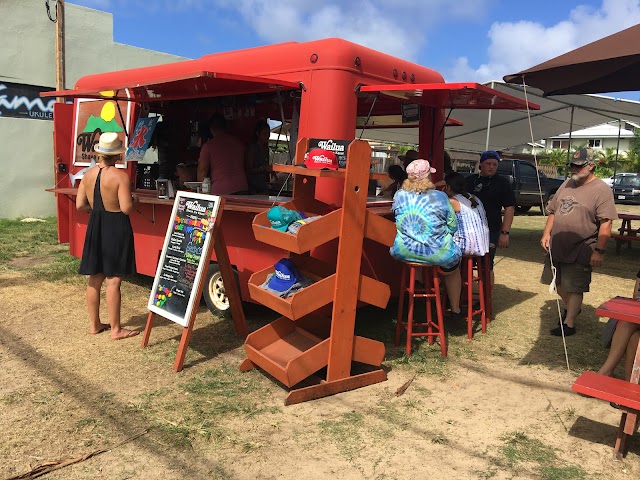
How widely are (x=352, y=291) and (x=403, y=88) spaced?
177 cm

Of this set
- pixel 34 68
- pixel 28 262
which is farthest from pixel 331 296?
pixel 34 68

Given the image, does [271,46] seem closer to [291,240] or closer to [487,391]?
[291,240]

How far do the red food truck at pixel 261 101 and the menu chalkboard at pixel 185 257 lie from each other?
43 centimetres

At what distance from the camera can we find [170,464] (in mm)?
2863

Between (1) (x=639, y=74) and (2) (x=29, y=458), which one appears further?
(1) (x=639, y=74)

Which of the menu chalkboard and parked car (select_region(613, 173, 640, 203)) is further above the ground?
parked car (select_region(613, 173, 640, 203))

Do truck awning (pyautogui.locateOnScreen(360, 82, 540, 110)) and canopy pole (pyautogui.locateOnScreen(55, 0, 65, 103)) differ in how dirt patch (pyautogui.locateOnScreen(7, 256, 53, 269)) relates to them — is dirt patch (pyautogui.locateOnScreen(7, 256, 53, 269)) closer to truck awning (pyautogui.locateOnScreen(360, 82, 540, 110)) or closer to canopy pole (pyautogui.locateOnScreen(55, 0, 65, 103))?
canopy pole (pyautogui.locateOnScreen(55, 0, 65, 103))

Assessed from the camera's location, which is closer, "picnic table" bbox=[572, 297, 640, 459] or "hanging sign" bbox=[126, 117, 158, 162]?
"picnic table" bbox=[572, 297, 640, 459]

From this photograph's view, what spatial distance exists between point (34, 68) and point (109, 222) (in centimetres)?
884

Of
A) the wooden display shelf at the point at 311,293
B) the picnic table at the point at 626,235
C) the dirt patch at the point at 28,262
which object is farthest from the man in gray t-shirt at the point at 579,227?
the dirt patch at the point at 28,262

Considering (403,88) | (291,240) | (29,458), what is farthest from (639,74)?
(29,458)

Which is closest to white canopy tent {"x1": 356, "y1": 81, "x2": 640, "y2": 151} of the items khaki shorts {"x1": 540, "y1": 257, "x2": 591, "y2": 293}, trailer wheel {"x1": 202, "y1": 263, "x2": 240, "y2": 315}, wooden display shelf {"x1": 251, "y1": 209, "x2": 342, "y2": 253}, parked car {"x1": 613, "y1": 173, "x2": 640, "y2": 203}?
→ khaki shorts {"x1": 540, "y1": 257, "x2": 591, "y2": 293}

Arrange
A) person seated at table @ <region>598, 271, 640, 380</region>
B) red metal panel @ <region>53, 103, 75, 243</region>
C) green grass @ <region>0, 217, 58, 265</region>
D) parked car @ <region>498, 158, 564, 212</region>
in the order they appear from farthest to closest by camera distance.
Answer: parked car @ <region>498, 158, 564, 212</region>, green grass @ <region>0, 217, 58, 265</region>, red metal panel @ <region>53, 103, 75, 243</region>, person seated at table @ <region>598, 271, 640, 380</region>

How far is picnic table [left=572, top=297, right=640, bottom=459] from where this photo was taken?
281cm
